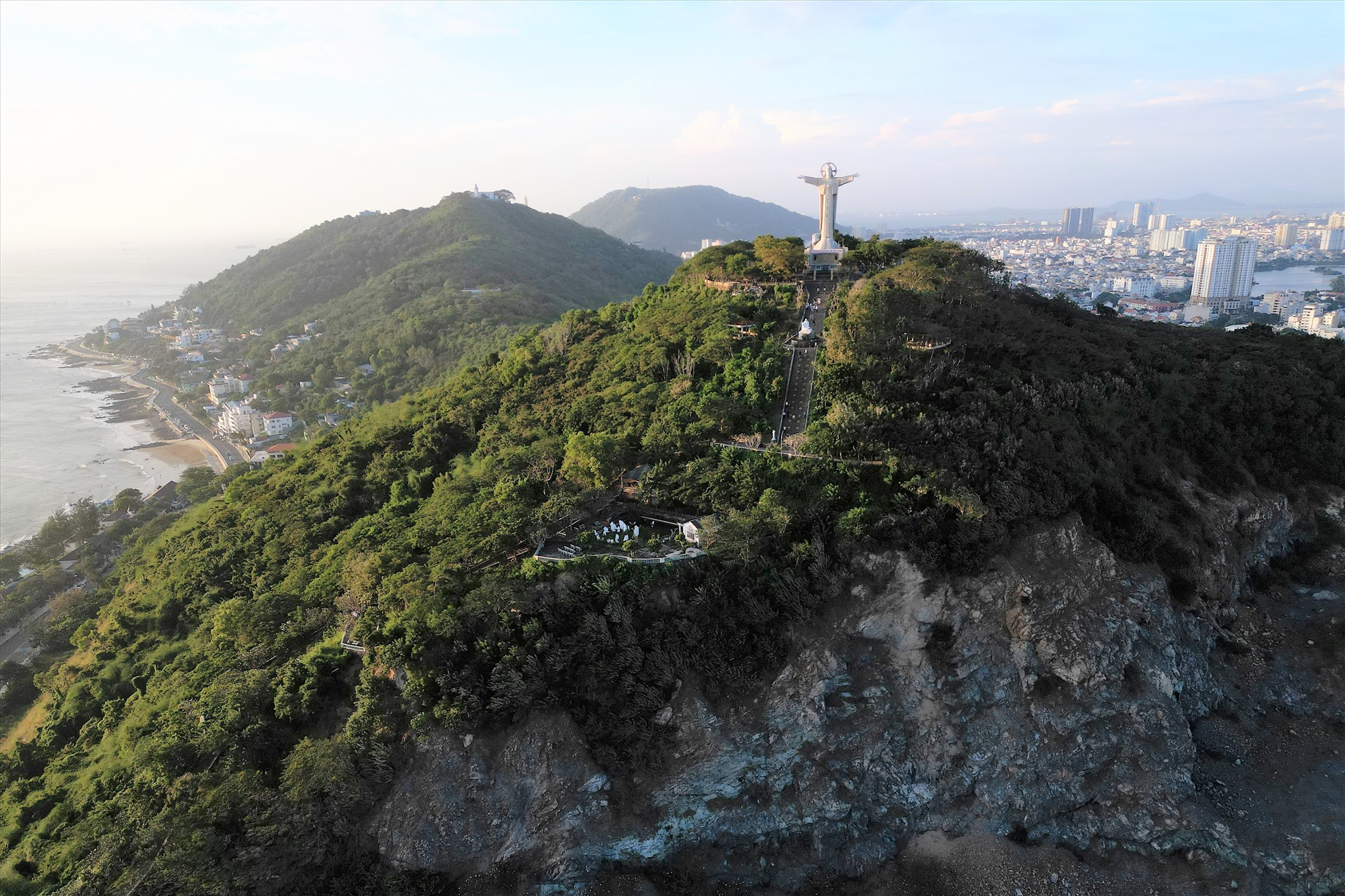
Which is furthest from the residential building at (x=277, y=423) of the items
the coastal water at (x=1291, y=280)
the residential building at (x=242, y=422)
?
the coastal water at (x=1291, y=280)

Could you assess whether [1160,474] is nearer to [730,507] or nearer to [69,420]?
[730,507]

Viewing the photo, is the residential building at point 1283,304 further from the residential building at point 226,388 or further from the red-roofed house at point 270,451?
the residential building at point 226,388

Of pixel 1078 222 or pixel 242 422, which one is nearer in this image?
pixel 242 422

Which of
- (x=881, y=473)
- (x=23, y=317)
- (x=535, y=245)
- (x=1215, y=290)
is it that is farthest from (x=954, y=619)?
(x=23, y=317)

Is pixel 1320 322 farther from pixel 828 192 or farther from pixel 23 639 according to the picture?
pixel 23 639

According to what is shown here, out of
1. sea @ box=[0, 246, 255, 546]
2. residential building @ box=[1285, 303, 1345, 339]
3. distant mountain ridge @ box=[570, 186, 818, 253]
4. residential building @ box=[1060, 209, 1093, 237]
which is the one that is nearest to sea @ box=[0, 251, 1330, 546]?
sea @ box=[0, 246, 255, 546]

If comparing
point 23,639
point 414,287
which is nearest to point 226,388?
point 414,287

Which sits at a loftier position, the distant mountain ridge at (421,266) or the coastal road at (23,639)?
the distant mountain ridge at (421,266)
